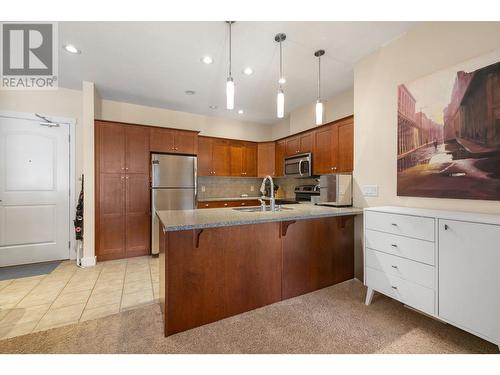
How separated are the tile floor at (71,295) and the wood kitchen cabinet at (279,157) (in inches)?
120

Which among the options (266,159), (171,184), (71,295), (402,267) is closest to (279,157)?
(266,159)

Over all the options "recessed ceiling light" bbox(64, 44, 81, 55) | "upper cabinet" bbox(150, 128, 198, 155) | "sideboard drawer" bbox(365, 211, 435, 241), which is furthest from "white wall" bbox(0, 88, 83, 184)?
"sideboard drawer" bbox(365, 211, 435, 241)

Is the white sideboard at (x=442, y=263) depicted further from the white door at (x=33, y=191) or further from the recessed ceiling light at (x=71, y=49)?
the white door at (x=33, y=191)

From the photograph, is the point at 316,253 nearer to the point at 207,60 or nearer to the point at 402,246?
the point at 402,246

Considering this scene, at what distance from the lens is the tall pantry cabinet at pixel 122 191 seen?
342 cm

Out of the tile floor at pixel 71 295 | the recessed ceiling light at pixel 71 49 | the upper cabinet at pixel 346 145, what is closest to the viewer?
the tile floor at pixel 71 295

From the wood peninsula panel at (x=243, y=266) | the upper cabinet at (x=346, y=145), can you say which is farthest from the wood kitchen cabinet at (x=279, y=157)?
the wood peninsula panel at (x=243, y=266)

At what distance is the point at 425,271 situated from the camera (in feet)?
5.49

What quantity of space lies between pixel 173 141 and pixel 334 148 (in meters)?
2.79

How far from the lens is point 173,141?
13.0 ft

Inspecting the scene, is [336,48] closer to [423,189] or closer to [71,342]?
[423,189]

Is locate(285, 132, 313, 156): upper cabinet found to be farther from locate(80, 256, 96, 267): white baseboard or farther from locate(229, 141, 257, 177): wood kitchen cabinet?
locate(80, 256, 96, 267): white baseboard

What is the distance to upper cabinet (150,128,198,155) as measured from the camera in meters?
3.80
